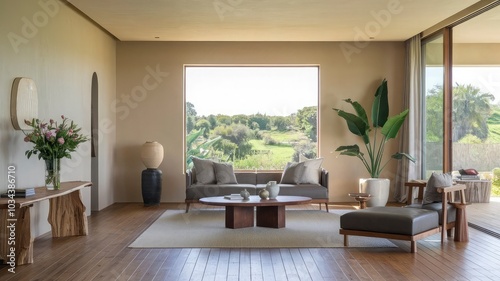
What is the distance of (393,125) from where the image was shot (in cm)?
977

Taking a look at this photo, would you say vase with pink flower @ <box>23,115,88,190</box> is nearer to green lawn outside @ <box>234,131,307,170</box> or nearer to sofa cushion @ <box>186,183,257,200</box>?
sofa cushion @ <box>186,183,257,200</box>

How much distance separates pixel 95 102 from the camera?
9219 millimetres

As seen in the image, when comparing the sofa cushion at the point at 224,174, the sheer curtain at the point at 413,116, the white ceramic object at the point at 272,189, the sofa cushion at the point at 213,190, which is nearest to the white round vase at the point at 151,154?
the sofa cushion at the point at 224,174

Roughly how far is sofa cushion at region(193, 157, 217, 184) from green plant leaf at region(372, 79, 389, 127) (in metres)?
3.10

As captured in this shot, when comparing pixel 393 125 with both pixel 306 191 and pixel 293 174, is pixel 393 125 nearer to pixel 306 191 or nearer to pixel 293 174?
pixel 293 174

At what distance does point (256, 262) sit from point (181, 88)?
5.74 m

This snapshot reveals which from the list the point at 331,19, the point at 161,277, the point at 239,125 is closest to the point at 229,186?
the point at 239,125

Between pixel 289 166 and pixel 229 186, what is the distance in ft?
3.81

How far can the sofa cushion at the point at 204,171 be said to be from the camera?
9.12 m

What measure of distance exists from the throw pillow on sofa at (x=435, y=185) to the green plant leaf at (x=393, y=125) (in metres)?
3.08

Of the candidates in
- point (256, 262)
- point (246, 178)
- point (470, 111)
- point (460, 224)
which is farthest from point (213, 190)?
point (470, 111)

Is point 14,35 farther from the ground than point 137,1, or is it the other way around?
point 137,1

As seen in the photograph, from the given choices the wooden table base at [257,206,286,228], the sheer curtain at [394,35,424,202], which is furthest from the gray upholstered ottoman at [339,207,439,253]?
the sheer curtain at [394,35,424,202]

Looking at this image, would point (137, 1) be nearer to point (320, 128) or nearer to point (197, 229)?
point (197, 229)
